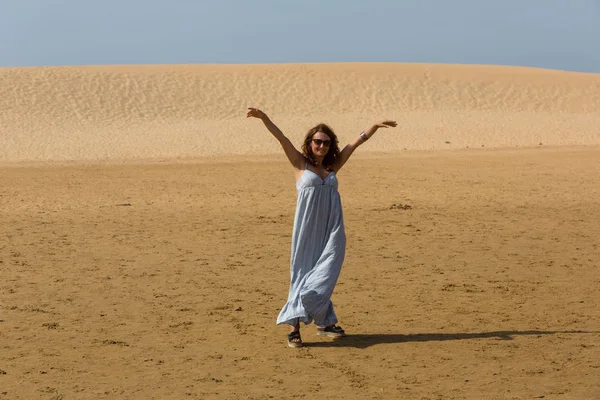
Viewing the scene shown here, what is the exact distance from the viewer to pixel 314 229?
23.9 feet

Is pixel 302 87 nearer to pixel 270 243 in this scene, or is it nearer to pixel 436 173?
pixel 436 173

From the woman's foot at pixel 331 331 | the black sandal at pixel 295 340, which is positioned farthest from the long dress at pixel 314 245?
the woman's foot at pixel 331 331

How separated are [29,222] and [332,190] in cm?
829

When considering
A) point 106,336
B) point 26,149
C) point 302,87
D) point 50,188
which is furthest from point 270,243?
point 302,87

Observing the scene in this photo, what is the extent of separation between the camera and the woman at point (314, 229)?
7.22 metres

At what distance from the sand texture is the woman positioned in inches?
13.2

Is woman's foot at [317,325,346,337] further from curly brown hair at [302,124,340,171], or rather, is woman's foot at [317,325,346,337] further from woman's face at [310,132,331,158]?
woman's face at [310,132,331,158]

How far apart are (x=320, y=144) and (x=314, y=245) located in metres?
0.74

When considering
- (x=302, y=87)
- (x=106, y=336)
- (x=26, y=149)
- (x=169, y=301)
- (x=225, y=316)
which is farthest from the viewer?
(x=302, y=87)

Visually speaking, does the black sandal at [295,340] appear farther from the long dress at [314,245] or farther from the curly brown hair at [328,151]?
the curly brown hair at [328,151]

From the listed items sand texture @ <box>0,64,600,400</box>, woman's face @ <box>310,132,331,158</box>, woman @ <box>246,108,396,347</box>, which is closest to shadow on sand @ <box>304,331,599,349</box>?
sand texture @ <box>0,64,600,400</box>

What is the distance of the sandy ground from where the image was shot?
260 inches

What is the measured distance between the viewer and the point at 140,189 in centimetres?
1877

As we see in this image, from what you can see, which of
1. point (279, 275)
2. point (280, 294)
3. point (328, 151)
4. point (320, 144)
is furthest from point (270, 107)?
point (320, 144)
